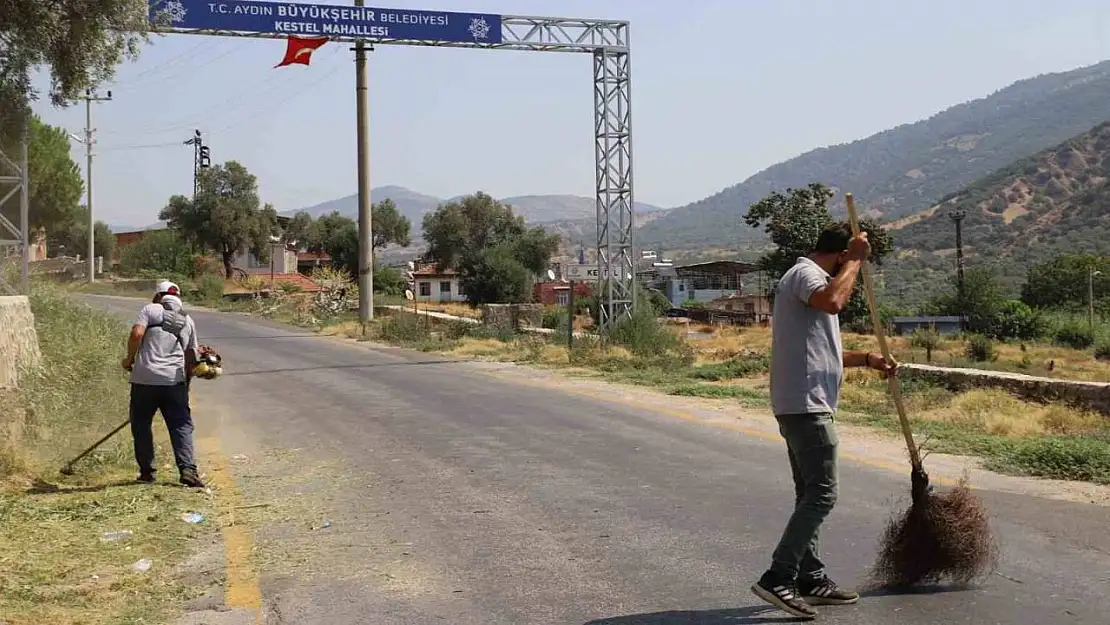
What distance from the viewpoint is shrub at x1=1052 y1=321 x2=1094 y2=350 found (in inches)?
1618

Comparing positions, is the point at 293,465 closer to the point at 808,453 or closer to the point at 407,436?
the point at 407,436

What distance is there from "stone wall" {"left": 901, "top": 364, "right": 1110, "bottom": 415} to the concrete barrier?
37.3ft

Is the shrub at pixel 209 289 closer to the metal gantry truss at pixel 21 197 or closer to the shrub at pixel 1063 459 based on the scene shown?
the metal gantry truss at pixel 21 197

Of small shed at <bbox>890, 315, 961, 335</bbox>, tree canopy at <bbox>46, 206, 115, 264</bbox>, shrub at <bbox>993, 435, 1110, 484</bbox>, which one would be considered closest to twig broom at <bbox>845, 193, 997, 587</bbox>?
shrub at <bbox>993, 435, 1110, 484</bbox>

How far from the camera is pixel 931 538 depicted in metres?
5.39

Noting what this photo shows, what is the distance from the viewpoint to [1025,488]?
813cm

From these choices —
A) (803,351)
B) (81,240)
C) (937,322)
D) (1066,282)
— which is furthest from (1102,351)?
(81,240)

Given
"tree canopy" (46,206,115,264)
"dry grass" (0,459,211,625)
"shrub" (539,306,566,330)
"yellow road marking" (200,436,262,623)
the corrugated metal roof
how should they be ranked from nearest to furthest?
"dry grass" (0,459,211,625) → "yellow road marking" (200,436,262,623) → "shrub" (539,306,566,330) → the corrugated metal roof → "tree canopy" (46,206,115,264)

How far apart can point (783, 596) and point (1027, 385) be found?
32.2ft

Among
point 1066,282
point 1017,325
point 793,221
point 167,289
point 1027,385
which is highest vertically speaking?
point 793,221

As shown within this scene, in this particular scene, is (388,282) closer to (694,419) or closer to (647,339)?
(647,339)

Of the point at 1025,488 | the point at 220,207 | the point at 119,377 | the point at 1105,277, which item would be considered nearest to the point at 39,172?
the point at 119,377

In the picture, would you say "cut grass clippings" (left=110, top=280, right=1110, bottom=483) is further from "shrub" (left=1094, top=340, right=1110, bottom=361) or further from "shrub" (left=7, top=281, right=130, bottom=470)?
"shrub" (left=7, top=281, right=130, bottom=470)

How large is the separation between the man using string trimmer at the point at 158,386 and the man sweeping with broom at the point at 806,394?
5224 millimetres
